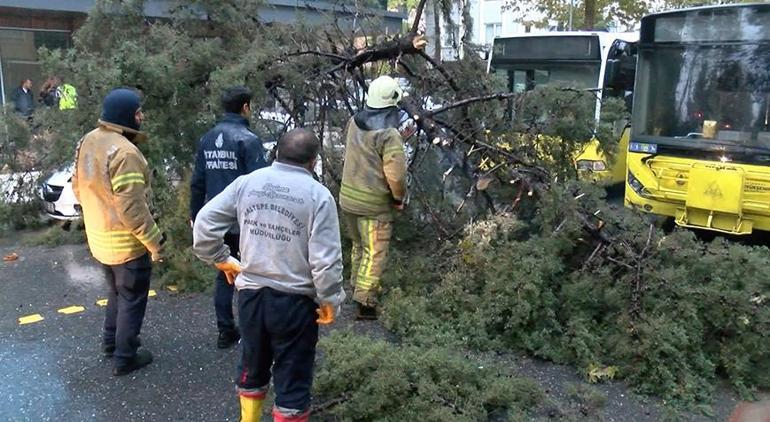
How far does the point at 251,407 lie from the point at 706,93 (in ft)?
18.9

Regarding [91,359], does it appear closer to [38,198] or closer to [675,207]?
[38,198]

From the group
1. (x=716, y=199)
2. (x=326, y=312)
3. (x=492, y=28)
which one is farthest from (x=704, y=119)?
(x=492, y=28)

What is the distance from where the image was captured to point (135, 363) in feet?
14.3

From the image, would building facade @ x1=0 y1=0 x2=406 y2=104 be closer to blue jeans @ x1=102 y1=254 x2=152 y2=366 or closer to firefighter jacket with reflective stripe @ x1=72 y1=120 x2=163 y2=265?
firefighter jacket with reflective stripe @ x1=72 y1=120 x2=163 y2=265

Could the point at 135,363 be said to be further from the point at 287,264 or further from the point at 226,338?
the point at 287,264

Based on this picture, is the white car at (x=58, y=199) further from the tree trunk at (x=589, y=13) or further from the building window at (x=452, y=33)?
the tree trunk at (x=589, y=13)

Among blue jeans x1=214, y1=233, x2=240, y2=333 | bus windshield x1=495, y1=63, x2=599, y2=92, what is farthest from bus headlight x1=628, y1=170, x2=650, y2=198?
blue jeans x1=214, y1=233, x2=240, y2=333

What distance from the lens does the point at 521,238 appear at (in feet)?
18.1

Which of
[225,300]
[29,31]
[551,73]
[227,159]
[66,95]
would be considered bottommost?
[225,300]

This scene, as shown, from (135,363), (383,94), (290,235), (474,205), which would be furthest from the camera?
(474,205)

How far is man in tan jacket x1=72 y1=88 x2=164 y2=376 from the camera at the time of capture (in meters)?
4.03

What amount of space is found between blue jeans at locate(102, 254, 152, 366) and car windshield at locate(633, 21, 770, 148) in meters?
5.39

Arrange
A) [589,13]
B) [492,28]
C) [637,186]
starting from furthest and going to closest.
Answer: [492,28], [589,13], [637,186]

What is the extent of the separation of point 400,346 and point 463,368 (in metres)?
0.79
